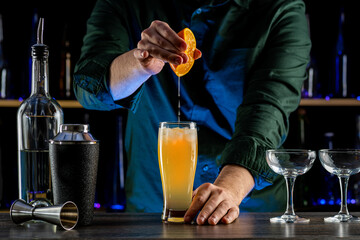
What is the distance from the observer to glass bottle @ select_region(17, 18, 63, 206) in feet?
3.91

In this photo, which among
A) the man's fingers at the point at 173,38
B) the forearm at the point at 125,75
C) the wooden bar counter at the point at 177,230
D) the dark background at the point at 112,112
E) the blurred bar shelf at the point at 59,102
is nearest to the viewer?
the wooden bar counter at the point at 177,230

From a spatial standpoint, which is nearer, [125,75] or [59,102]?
[125,75]

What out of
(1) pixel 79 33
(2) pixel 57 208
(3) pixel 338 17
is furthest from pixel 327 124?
(2) pixel 57 208

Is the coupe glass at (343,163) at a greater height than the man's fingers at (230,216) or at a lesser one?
greater

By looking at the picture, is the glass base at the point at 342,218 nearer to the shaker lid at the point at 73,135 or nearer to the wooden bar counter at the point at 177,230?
the wooden bar counter at the point at 177,230

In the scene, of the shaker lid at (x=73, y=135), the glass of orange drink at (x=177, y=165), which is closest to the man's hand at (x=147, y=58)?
the glass of orange drink at (x=177, y=165)

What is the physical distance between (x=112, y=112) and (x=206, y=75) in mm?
739

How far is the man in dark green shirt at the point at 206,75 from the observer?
1735 millimetres

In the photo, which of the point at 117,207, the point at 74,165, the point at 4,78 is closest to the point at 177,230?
the point at 74,165

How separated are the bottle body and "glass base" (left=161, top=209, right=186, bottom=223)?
0.89 feet

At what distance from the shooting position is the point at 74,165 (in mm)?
1075

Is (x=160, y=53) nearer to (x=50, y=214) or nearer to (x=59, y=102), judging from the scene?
(x=50, y=214)

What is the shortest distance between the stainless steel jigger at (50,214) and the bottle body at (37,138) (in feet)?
0.24

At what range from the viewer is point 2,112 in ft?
8.27
